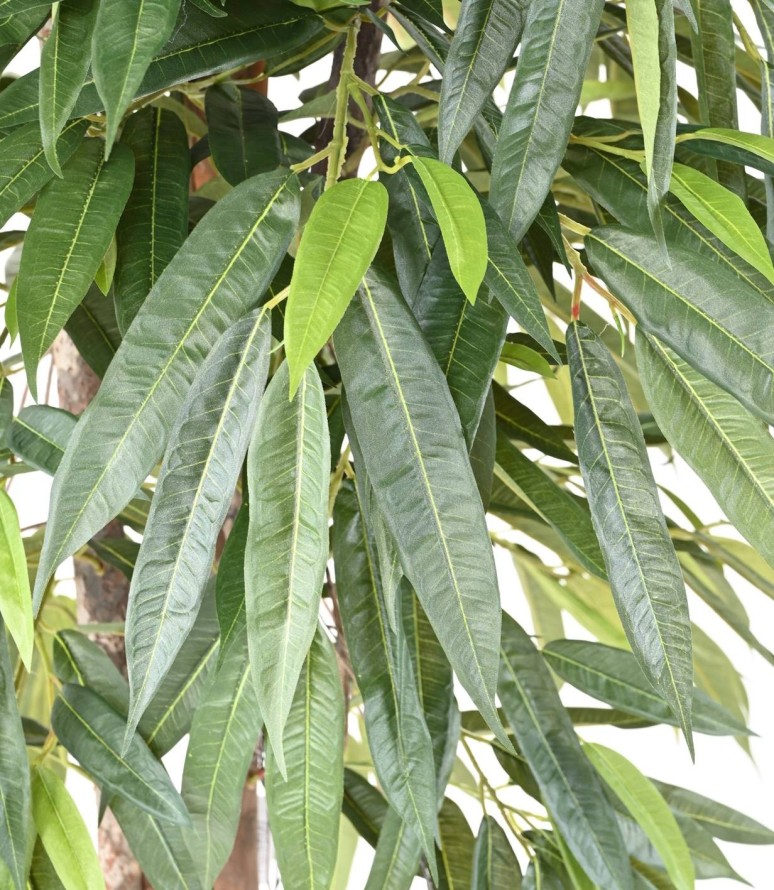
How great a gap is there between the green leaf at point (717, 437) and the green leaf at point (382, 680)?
0.12m

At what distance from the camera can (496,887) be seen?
518 millimetres

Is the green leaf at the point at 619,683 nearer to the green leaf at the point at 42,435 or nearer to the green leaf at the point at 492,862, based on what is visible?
the green leaf at the point at 492,862

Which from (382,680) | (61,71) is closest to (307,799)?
(382,680)

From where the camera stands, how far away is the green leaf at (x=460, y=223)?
1.00 feet

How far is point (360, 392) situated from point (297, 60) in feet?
0.76

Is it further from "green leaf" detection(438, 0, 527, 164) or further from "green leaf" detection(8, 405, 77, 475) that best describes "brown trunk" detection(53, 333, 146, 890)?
"green leaf" detection(438, 0, 527, 164)

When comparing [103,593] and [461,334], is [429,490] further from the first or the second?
[103,593]

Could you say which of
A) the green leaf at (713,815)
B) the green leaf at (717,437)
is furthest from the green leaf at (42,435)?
the green leaf at (713,815)

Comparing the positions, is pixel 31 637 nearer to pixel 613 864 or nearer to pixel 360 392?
pixel 360 392

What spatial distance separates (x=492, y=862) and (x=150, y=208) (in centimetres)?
33

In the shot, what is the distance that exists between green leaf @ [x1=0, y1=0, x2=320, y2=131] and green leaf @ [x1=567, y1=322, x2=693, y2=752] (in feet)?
0.51

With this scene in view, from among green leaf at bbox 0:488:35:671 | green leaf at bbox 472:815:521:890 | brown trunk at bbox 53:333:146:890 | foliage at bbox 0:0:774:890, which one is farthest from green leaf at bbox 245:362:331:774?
brown trunk at bbox 53:333:146:890

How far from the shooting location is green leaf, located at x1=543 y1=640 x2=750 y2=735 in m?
0.53

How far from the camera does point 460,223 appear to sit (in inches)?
12.3
